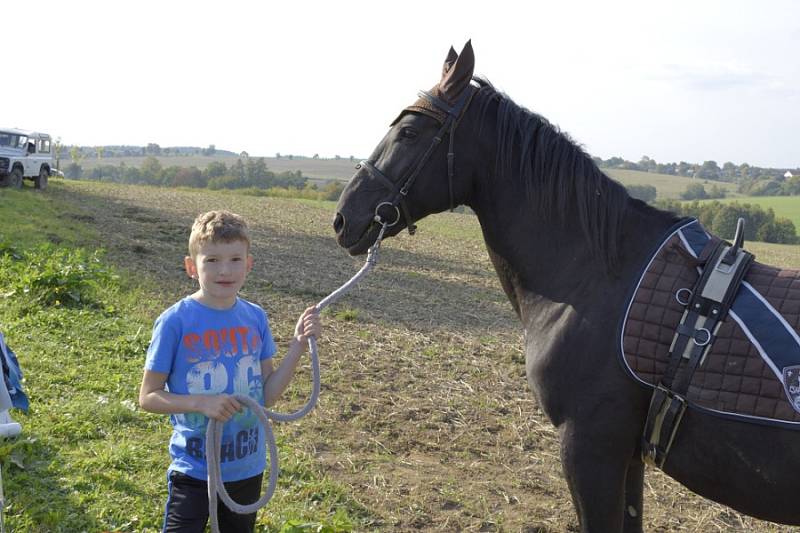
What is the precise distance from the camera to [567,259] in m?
2.89

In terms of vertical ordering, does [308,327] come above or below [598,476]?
above

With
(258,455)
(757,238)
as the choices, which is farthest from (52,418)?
(757,238)

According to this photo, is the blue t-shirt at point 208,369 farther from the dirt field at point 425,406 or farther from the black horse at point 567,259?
the dirt field at point 425,406

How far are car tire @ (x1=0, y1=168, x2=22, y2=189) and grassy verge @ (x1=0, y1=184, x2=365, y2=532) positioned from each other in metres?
16.8

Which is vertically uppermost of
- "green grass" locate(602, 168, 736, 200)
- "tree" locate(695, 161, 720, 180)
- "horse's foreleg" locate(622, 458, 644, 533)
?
"tree" locate(695, 161, 720, 180)

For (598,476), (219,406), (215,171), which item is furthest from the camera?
(215,171)

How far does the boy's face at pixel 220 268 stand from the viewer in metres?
2.43

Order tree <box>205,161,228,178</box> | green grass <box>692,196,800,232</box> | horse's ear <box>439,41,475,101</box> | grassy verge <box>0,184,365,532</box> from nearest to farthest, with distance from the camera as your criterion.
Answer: horse's ear <box>439,41,475,101</box>, grassy verge <box>0,184,365,532</box>, green grass <box>692,196,800,232</box>, tree <box>205,161,228,178</box>

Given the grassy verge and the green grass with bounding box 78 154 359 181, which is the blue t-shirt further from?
the green grass with bounding box 78 154 359 181

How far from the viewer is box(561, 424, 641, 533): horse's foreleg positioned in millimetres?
2646

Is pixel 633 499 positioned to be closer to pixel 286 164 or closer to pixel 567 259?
pixel 567 259

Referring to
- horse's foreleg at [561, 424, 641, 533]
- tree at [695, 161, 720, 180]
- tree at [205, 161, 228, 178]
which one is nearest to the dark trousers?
horse's foreleg at [561, 424, 641, 533]

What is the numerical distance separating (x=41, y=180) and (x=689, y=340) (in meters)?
26.8

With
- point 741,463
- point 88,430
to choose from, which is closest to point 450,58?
point 741,463
